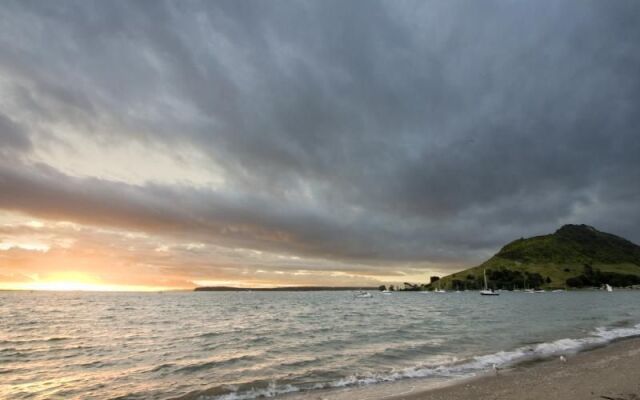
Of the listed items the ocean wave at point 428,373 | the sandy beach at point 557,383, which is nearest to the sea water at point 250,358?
the ocean wave at point 428,373

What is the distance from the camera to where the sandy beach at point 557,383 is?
17125mm

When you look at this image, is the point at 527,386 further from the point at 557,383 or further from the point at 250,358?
the point at 250,358

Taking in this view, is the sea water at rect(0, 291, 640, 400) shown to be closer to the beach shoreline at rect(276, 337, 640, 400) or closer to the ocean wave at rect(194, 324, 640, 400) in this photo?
the ocean wave at rect(194, 324, 640, 400)

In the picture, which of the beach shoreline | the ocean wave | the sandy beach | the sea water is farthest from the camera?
the sea water

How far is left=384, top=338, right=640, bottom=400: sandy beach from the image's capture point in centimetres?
1712

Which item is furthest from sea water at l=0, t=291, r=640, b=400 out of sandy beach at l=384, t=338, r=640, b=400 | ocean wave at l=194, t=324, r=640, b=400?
sandy beach at l=384, t=338, r=640, b=400

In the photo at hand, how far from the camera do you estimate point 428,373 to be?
2409 cm

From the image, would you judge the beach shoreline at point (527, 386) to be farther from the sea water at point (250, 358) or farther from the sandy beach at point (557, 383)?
the sea water at point (250, 358)

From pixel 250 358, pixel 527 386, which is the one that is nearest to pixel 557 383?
pixel 527 386

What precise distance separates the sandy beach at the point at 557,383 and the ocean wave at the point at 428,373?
2110 mm

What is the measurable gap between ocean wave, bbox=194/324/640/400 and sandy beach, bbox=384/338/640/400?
2110 millimetres

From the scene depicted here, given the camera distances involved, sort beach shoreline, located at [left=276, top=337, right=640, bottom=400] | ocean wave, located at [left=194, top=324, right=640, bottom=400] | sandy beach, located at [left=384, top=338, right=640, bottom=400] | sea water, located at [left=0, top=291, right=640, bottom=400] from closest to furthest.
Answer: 1. sandy beach, located at [left=384, top=338, right=640, bottom=400]
2. beach shoreline, located at [left=276, top=337, right=640, bottom=400]
3. ocean wave, located at [left=194, top=324, right=640, bottom=400]
4. sea water, located at [left=0, top=291, right=640, bottom=400]

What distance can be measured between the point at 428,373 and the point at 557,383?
7080mm

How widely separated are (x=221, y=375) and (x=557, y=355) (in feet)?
82.0
